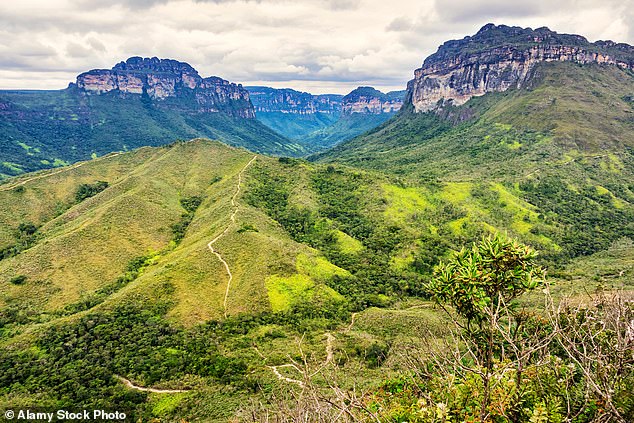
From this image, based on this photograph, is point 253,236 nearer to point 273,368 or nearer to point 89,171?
point 273,368

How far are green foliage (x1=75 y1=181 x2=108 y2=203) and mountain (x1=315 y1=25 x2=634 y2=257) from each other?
8915 cm

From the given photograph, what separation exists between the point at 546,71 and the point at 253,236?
588 ft

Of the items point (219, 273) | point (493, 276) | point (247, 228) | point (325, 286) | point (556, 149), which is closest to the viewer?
point (493, 276)

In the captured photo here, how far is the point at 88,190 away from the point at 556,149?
481 ft

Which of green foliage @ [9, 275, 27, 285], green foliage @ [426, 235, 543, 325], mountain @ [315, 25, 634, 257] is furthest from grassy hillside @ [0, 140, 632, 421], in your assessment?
mountain @ [315, 25, 634, 257]

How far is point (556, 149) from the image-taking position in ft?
424

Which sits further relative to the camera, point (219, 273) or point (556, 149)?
point (556, 149)

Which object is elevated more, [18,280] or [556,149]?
[556,149]

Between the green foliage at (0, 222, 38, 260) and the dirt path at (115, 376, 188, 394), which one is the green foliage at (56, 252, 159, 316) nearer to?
the dirt path at (115, 376, 188, 394)

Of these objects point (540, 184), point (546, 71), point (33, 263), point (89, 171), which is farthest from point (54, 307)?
point (546, 71)

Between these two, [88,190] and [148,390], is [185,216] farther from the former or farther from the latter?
[148,390]

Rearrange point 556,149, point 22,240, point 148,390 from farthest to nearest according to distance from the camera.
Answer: point 556,149 < point 22,240 < point 148,390

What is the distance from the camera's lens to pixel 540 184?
112 metres

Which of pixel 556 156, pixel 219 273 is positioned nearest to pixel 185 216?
pixel 219 273
